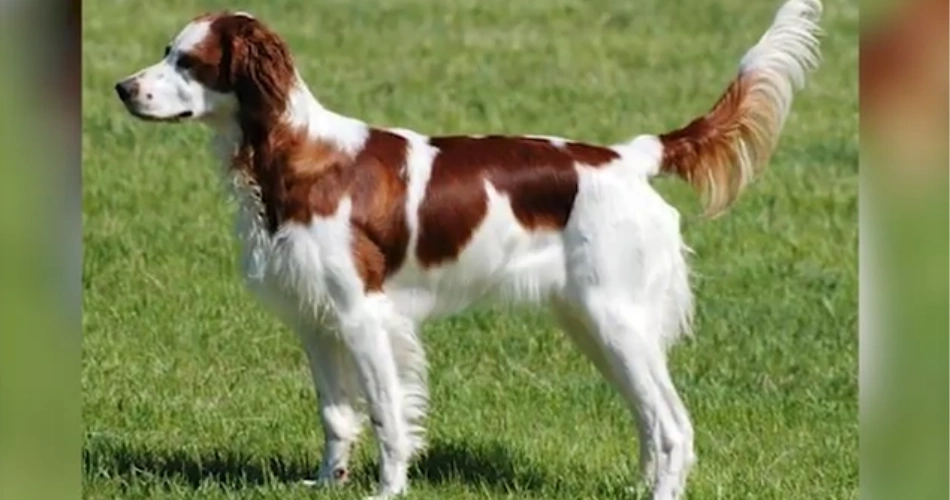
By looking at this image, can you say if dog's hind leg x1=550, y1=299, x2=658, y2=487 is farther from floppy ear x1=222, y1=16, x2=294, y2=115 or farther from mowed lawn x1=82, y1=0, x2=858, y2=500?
floppy ear x1=222, y1=16, x2=294, y2=115

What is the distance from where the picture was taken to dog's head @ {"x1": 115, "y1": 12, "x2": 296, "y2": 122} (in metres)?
4.86

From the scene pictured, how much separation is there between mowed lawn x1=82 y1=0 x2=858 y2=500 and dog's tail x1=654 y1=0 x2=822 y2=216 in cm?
35

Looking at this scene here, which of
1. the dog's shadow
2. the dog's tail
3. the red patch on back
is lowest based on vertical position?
the dog's shadow

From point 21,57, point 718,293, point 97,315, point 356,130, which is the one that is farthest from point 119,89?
point 718,293

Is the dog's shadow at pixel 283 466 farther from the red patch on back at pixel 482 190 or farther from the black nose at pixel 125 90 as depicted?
the black nose at pixel 125 90

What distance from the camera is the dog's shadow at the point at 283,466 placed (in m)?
5.26

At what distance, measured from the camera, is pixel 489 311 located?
6.10 meters

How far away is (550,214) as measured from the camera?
5.02m

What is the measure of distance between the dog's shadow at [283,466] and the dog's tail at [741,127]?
89 centimetres

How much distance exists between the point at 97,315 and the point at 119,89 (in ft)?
4.27

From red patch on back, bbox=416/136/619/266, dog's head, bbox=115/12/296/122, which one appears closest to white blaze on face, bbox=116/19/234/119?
dog's head, bbox=115/12/296/122

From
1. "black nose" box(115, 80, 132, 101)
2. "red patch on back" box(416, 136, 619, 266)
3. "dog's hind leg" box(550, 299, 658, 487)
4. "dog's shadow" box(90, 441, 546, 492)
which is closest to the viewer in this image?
"black nose" box(115, 80, 132, 101)

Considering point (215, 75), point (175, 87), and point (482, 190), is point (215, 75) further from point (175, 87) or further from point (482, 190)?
point (482, 190)

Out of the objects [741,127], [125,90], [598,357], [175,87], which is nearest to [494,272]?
[598,357]
